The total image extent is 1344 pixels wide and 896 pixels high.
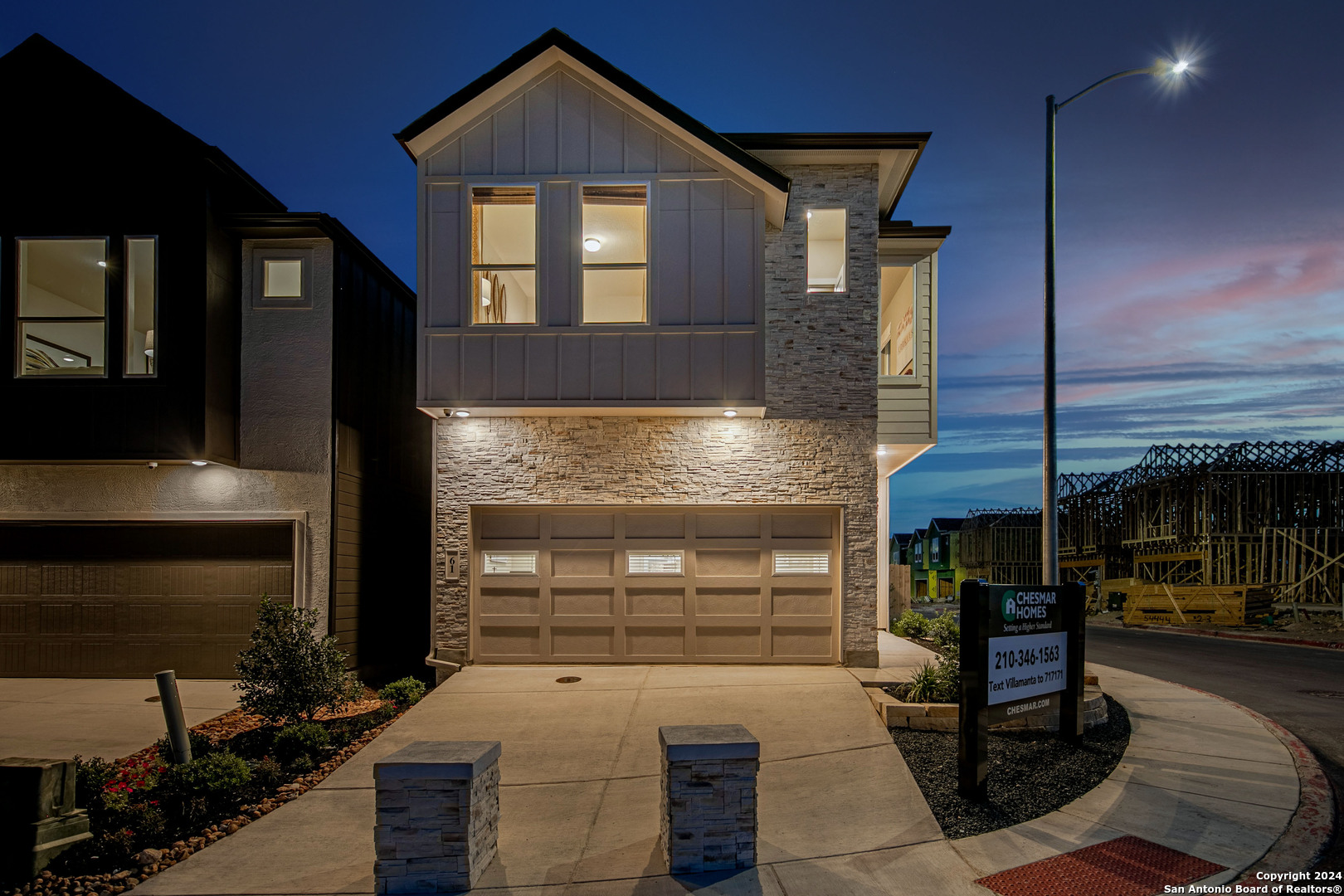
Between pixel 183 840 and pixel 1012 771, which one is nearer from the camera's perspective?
pixel 183 840

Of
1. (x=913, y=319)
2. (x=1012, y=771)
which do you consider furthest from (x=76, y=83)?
(x=1012, y=771)

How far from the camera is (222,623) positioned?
1199cm

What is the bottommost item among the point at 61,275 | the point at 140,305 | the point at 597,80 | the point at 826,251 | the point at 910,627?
the point at 910,627

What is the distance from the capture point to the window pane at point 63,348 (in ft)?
37.4

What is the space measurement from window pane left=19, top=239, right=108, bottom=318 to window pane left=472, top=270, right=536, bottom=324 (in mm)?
5585

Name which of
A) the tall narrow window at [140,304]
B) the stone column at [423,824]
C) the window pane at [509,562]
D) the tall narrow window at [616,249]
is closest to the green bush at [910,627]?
the window pane at [509,562]

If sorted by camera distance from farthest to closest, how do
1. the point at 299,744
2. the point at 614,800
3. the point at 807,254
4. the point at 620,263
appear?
the point at 807,254 → the point at 620,263 → the point at 299,744 → the point at 614,800

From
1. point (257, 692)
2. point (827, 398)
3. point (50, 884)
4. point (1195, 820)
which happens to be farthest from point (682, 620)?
point (50, 884)

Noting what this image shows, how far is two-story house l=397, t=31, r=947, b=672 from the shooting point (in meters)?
10.5

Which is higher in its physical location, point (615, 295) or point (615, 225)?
point (615, 225)

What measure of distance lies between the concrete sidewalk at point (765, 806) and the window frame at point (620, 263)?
505 centimetres

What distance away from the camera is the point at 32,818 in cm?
552

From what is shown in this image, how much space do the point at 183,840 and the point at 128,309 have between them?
8478 millimetres

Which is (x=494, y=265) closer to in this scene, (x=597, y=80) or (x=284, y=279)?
(x=597, y=80)
